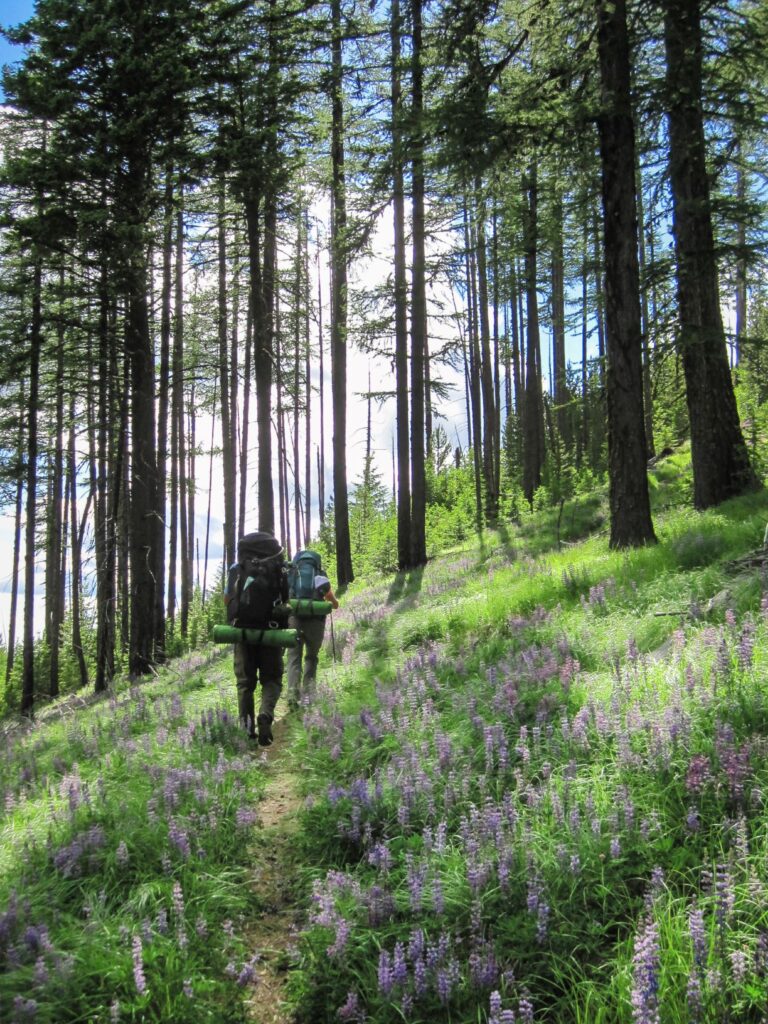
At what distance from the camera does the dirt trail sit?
3.20 metres

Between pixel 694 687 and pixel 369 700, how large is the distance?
3.10 meters

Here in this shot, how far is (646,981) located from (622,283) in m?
8.29

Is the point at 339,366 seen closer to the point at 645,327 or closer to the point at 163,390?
the point at 163,390

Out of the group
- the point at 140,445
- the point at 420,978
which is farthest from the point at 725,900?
the point at 140,445

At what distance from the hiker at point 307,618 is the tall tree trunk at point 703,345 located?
6492mm

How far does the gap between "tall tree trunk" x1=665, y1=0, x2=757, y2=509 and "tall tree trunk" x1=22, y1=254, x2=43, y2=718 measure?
12.8 metres

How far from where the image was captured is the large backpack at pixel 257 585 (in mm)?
6902

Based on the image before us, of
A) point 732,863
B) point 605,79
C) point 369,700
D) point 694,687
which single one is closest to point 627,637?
point 694,687

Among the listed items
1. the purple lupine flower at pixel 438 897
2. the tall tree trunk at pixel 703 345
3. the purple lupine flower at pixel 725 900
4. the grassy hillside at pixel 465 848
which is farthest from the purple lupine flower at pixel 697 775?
the tall tree trunk at pixel 703 345

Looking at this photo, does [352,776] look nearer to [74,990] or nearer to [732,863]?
[74,990]

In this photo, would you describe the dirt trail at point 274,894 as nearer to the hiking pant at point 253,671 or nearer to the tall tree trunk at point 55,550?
the hiking pant at point 253,671

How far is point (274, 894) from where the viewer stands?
13.1 ft

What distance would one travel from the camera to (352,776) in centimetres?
493

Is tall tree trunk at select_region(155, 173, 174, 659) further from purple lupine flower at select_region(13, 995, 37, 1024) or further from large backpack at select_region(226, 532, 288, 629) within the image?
purple lupine flower at select_region(13, 995, 37, 1024)
